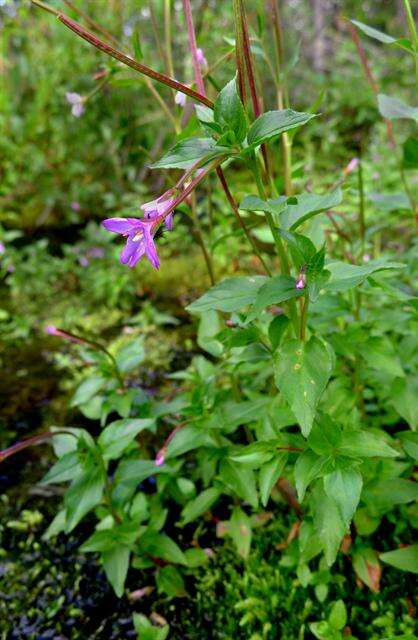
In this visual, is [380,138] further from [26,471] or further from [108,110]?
[26,471]

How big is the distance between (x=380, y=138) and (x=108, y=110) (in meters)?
2.24

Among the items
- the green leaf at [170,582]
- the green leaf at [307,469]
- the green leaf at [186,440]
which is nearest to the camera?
the green leaf at [307,469]

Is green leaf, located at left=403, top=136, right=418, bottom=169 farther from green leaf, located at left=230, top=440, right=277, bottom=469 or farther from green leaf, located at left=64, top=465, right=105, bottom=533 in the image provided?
green leaf, located at left=64, top=465, right=105, bottom=533

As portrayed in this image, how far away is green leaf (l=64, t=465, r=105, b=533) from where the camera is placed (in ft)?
4.22

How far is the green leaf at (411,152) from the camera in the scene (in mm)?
1467

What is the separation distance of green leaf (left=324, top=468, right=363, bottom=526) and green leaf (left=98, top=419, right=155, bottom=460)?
53 cm

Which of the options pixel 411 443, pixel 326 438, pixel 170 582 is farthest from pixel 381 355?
pixel 170 582

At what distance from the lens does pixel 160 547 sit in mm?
1501

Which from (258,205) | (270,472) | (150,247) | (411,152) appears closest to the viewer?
(150,247)

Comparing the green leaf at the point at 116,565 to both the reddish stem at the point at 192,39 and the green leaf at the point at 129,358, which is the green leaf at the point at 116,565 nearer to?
the green leaf at the point at 129,358

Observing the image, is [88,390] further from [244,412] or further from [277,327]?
[277,327]

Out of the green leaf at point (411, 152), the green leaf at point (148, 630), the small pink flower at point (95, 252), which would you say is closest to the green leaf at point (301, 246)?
the green leaf at point (411, 152)

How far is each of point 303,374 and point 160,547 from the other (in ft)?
2.73

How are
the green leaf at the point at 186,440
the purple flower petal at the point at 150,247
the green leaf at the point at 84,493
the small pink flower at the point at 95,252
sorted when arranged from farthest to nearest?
the small pink flower at the point at 95,252 < the green leaf at the point at 186,440 < the green leaf at the point at 84,493 < the purple flower petal at the point at 150,247
